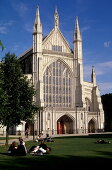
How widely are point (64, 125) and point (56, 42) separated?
67.9 feet

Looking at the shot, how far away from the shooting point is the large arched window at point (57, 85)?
74.7 meters

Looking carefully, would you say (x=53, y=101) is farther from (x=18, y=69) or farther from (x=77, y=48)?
(x=18, y=69)

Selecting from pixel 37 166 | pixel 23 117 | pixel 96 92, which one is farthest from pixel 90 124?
pixel 37 166

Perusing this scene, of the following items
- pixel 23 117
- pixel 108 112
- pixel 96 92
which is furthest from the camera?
pixel 108 112

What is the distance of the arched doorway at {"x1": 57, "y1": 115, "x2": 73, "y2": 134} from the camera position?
249 feet

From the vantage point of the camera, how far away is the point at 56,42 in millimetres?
78562

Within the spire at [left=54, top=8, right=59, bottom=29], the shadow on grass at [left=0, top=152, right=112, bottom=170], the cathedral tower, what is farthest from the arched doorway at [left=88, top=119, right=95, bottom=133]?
the shadow on grass at [left=0, top=152, right=112, bottom=170]

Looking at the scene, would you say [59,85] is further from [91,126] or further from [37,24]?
[37,24]

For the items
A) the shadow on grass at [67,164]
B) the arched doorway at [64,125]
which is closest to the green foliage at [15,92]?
the shadow on grass at [67,164]

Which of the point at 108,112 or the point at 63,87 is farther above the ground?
the point at 63,87

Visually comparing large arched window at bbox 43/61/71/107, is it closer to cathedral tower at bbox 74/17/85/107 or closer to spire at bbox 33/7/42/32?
cathedral tower at bbox 74/17/85/107

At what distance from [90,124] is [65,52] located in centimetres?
1989

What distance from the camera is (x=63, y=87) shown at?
253 ft

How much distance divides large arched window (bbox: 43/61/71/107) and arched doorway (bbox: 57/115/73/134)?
3.42 meters
